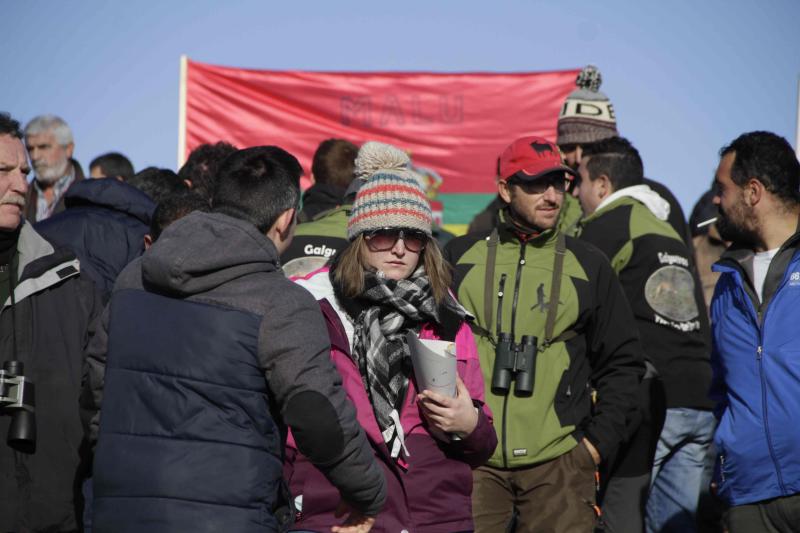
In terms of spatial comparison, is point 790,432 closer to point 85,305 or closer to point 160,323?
point 160,323

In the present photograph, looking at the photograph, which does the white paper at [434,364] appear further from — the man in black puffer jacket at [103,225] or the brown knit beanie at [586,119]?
the brown knit beanie at [586,119]

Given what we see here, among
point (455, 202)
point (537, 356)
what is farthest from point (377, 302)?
point (455, 202)

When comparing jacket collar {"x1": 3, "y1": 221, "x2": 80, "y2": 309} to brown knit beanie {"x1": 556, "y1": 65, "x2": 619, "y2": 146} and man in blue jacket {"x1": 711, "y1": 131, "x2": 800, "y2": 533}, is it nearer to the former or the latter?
man in blue jacket {"x1": 711, "y1": 131, "x2": 800, "y2": 533}

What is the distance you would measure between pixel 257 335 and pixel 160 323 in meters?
0.33

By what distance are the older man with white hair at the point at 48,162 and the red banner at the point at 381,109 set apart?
2101 millimetres

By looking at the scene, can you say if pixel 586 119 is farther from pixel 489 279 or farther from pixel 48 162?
pixel 48 162

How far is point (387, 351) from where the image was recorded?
4.14 metres

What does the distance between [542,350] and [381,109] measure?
6600 millimetres

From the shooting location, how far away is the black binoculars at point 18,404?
482 centimetres

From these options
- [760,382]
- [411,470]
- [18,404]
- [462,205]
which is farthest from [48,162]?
[760,382]

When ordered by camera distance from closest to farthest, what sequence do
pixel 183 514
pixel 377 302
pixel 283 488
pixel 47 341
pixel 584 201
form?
pixel 183 514 < pixel 283 488 < pixel 377 302 < pixel 47 341 < pixel 584 201

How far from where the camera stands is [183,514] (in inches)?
135

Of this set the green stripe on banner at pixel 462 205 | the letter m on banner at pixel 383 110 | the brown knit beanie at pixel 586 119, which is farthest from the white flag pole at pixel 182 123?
the brown knit beanie at pixel 586 119

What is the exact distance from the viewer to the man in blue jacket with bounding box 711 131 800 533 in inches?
187
